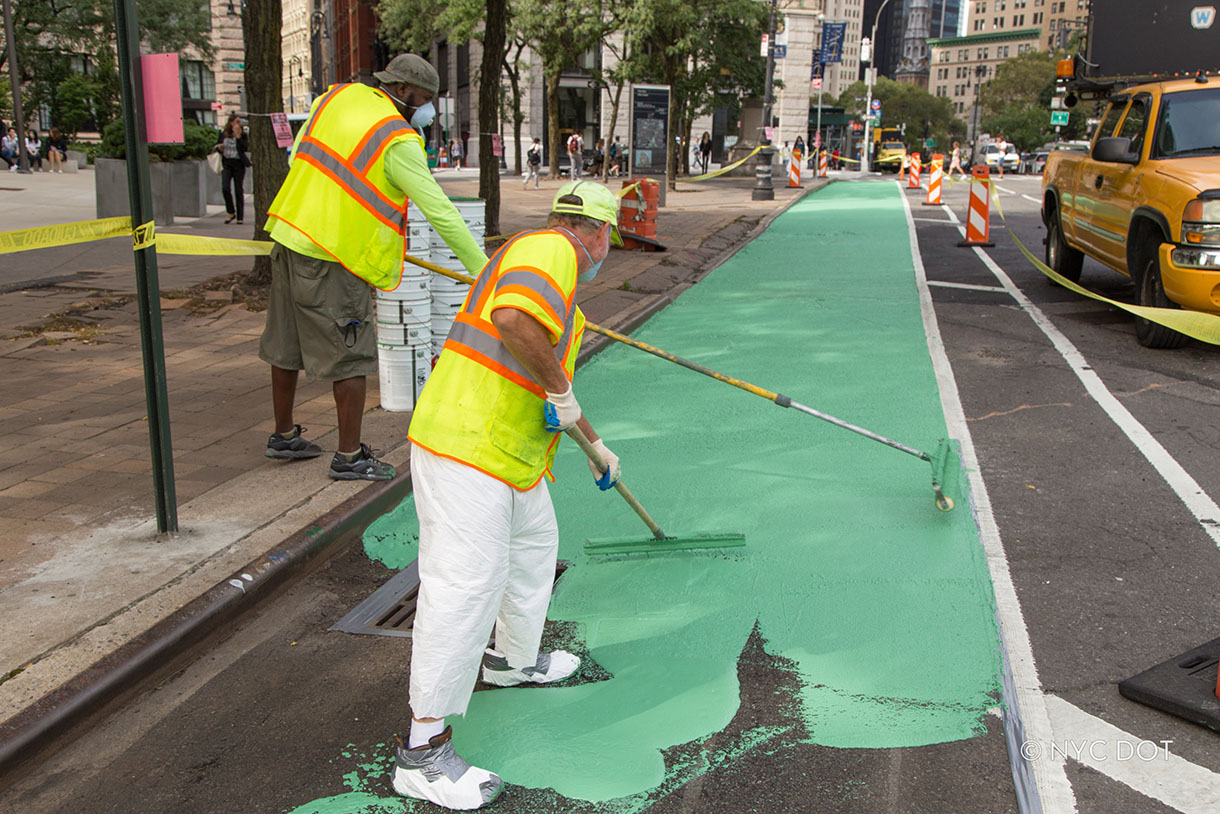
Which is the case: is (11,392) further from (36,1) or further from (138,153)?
(36,1)

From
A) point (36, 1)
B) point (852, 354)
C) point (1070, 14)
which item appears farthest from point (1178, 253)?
point (1070, 14)

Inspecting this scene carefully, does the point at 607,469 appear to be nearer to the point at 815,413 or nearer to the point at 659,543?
the point at 659,543

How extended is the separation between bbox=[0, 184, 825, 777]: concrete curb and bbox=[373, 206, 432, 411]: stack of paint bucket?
1.14 m

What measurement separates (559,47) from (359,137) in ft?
93.0

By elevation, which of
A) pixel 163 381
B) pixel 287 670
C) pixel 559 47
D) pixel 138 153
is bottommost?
pixel 287 670

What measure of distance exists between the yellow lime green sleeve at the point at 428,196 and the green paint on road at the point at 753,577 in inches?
52.8

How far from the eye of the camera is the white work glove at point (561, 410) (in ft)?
9.48

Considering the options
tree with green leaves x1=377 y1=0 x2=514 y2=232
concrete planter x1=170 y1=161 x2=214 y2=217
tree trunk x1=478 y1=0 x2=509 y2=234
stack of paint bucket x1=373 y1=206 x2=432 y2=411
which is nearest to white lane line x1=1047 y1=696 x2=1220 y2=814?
stack of paint bucket x1=373 y1=206 x2=432 y2=411

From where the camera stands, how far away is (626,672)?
11.5 feet

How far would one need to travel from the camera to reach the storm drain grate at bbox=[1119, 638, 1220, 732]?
3184 mm

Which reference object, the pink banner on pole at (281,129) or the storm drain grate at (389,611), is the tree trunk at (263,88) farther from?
the storm drain grate at (389,611)

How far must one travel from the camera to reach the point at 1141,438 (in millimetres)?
6176

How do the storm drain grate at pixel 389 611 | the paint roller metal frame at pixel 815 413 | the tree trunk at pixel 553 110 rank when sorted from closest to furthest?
the storm drain grate at pixel 389 611, the paint roller metal frame at pixel 815 413, the tree trunk at pixel 553 110

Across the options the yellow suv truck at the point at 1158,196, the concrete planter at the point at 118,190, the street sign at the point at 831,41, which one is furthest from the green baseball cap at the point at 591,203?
the street sign at the point at 831,41
